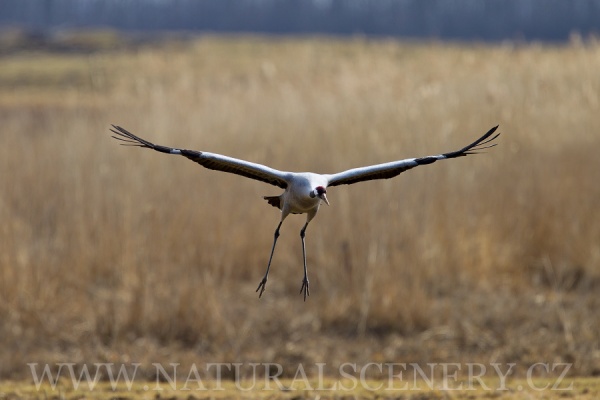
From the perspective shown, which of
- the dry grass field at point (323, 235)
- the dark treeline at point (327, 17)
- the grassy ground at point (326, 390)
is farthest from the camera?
the dark treeline at point (327, 17)

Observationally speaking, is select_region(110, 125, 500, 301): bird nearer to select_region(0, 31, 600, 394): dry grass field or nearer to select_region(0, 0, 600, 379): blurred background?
select_region(0, 31, 600, 394): dry grass field

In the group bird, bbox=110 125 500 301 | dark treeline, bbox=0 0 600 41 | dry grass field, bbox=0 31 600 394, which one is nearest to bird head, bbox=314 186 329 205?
bird, bbox=110 125 500 301

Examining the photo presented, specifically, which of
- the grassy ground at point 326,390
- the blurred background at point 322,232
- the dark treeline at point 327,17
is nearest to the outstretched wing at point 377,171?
the grassy ground at point 326,390

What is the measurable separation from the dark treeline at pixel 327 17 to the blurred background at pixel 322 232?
55.6 metres

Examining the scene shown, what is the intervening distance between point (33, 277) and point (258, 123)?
1668 millimetres

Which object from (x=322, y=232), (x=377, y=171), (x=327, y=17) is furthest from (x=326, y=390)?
(x=327, y=17)

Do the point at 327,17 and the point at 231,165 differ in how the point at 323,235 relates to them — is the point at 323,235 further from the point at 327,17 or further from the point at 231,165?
the point at 327,17

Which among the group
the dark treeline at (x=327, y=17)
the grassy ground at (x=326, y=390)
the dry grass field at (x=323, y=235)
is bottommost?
the grassy ground at (x=326, y=390)

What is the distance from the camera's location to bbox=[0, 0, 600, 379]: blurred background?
5.09 m

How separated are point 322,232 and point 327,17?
7396 centimetres

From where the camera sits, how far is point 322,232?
18.5ft

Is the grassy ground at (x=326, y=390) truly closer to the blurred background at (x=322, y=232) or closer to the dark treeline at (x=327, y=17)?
the blurred background at (x=322, y=232)

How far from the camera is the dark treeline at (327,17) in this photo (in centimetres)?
6875

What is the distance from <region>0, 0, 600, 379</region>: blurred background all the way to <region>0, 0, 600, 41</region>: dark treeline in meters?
55.6
